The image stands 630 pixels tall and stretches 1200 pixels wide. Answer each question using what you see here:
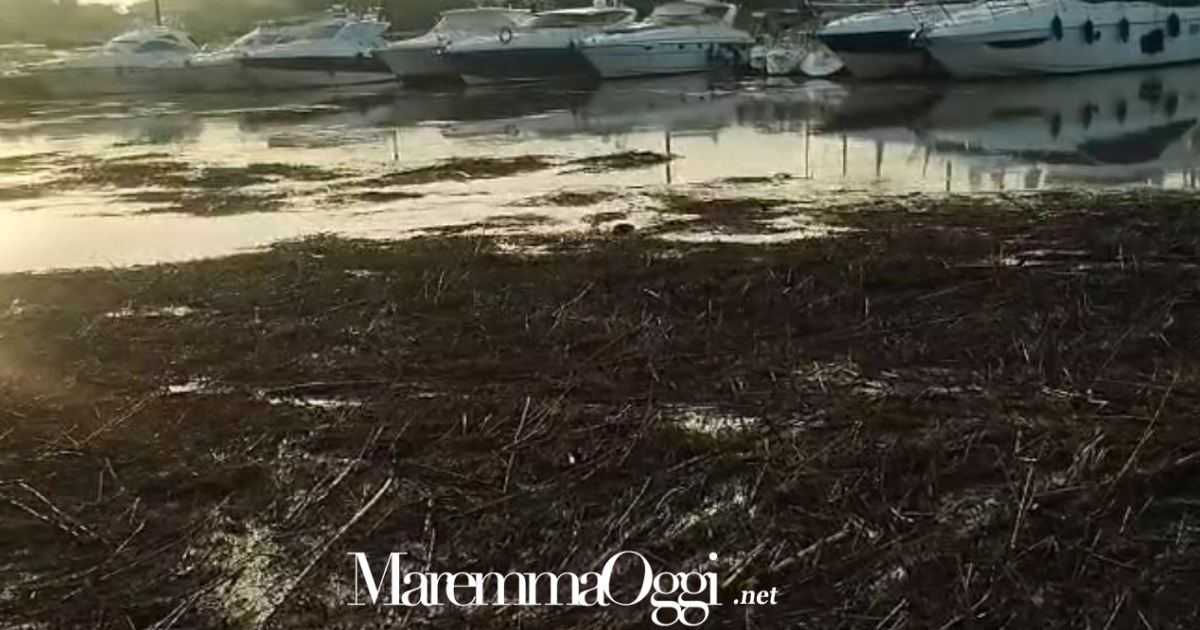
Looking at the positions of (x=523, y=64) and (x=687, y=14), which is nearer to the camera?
(x=523, y=64)

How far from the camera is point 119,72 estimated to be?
1528 inches

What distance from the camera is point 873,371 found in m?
6.38

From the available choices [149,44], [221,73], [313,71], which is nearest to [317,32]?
[313,71]

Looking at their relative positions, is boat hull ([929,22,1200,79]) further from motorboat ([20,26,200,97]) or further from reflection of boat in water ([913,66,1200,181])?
motorboat ([20,26,200,97])

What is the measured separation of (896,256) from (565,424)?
13.9ft

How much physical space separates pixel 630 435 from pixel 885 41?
26486mm

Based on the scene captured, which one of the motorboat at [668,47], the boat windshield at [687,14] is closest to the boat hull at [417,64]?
the motorboat at [668,47]

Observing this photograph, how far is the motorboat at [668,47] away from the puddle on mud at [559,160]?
4.86 metres

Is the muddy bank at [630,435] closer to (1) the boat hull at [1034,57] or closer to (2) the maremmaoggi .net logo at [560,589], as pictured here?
(2) the maremmaoggi .net logo at [560,589]

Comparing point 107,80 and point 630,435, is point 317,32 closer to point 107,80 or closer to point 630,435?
point 107,80

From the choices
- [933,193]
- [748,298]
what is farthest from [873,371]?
[933,193]

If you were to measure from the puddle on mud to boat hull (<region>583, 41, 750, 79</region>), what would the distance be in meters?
4.82

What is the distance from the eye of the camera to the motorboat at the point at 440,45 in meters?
36.5

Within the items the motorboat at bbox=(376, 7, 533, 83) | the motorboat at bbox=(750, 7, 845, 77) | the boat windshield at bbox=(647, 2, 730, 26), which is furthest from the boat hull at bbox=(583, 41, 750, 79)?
the motorboat at bbox=(376, 7, 533, 83)
